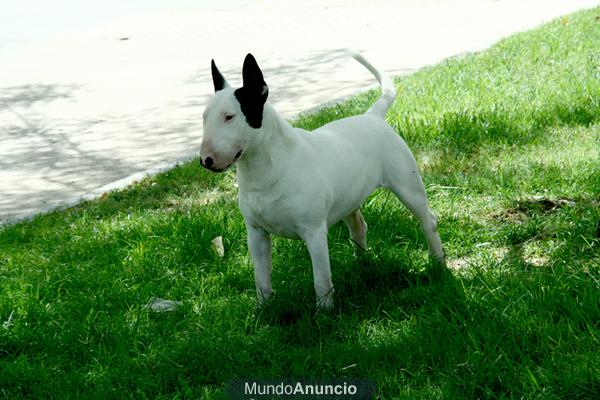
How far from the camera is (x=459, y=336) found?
3.66 m

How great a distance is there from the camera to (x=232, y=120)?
148 inches

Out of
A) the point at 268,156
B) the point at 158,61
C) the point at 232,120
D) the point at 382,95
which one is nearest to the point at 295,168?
the point at 268,156

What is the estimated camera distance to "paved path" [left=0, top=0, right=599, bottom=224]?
305 inches

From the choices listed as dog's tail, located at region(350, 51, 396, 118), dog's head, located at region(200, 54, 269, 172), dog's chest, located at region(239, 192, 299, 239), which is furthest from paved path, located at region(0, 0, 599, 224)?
dog's head, located at region(200, 54, 269, 172)

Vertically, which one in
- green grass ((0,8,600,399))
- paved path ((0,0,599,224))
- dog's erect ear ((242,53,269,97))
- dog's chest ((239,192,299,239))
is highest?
dog's erect ear ((242,53,269,97))

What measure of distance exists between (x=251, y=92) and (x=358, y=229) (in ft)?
4.54

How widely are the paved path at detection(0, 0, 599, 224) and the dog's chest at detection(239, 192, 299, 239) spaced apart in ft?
9.33

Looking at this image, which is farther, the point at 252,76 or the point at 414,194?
the point at 414,194

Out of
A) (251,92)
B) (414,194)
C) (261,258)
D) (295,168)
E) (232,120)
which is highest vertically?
(251,92)

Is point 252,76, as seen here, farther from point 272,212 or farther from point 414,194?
point 414,194

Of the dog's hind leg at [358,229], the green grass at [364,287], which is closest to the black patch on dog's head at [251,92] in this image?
the green grass at [364,287]

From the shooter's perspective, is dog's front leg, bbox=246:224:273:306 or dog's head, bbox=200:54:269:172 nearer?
dog's head, bbox=200:54:269:172

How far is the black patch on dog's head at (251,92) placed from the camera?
12.3 feet

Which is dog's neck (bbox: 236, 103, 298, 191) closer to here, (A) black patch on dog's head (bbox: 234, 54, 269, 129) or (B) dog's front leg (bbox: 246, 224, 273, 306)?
(A) black patch on dog's head (bbox: 234, 54, 269, 129)
